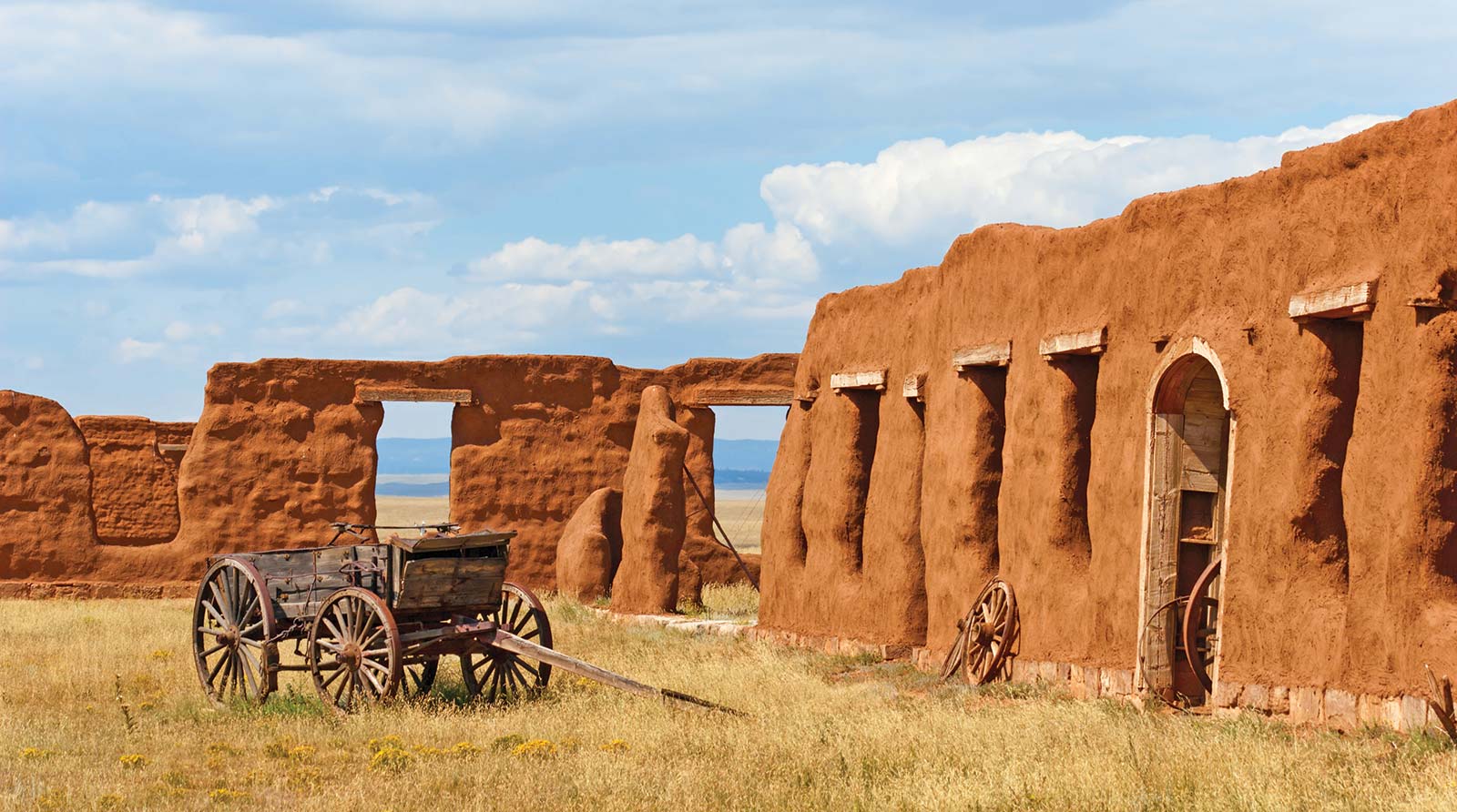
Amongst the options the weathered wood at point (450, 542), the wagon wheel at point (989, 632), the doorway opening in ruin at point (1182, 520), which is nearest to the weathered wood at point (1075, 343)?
the doorway opening in ruin at point (1182, 520)

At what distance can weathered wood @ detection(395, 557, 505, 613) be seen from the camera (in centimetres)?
1085

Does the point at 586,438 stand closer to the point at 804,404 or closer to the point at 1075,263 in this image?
the point at 804,404

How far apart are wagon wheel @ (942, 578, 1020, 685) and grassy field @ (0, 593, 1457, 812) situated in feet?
1.33

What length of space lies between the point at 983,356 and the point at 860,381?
2639mm

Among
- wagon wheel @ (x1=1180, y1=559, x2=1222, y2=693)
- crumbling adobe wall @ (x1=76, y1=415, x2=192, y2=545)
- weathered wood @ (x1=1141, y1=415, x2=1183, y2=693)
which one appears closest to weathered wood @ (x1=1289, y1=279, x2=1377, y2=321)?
weathered wood @ (x1=1141, y1=415, x2=1183, y2=693)

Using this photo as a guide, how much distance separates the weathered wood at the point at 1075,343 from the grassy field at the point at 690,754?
2545 millimetres

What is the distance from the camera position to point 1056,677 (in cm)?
1177

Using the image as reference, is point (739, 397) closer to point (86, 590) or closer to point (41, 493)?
point (86, 590)

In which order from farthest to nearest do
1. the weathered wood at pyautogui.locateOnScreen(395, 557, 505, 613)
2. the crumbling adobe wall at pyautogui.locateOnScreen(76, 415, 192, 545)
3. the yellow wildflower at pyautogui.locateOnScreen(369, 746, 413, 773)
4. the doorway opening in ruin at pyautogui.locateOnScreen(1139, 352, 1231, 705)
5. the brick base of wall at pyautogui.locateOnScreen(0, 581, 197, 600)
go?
the crumbling adobe wall at pyautogui.locateOnScreen(76, 415, 192, 545) < the brick base of wall at pyautogui.locateOnScreen(0, 581, 197, 600) < the weathered wood at pyautogui.locateOnScreen(395, 557, 505, 613) < the doorway opening in ruin at pyautogui.locateOnScreen(1139, 352, 1231, 705) < the yellow wildflower at pyautogui.locateOnScreen(369, 746, 413, 773)

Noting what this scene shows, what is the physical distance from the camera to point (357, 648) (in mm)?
10742

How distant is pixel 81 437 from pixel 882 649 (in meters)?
14.2

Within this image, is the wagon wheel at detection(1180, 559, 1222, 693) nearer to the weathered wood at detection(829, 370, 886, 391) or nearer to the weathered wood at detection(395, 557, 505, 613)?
the weathered wood at detection(395, 557, 505, 613)

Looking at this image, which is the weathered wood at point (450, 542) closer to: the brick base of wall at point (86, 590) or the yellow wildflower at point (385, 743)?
Result: the yellow wildflower at point (385, 743)

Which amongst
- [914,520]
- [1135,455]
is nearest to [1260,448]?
[1135,455]
